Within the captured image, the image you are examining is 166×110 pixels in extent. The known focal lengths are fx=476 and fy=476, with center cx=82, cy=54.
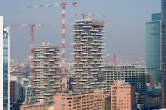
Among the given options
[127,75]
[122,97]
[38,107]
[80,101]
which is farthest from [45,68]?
[80,101]

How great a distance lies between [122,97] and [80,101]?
10.8ft

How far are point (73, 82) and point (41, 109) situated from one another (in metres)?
5.51

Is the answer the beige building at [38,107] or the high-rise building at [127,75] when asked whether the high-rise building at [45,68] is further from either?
the beige building at [38,107]

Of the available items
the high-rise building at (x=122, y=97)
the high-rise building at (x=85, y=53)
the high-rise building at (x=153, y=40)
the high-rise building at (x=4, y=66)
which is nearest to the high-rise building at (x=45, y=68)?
the high-rise building at (x=85, y=53)

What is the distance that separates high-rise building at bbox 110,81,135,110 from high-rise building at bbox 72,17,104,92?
4.65 metres

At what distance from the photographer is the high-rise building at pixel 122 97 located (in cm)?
2994

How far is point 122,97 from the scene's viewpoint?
98.9 feet

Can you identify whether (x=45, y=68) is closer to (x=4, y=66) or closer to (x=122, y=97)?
(x=122, y=97)

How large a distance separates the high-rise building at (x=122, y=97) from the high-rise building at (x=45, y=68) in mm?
8179

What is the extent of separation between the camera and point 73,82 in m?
35.5

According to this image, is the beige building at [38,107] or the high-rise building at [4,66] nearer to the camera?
the high-rise building at [4,66]

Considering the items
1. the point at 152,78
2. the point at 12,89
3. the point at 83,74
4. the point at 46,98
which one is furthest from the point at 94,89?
the point at 152,78

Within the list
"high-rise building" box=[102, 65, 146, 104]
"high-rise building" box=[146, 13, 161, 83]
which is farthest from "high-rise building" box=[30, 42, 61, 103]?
"high-rise building" box=[146, 13, 161, 83]

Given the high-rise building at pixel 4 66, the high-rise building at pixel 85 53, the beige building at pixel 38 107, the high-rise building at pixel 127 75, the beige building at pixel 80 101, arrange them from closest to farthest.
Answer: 1. the high-rise building at pixel 4 66
2. the beige building at pixel 80 101
3. the beige building at pixel 38 107
4. the high-rise building at pixel 85 53
5. the high-rise building at pixel 127 75
